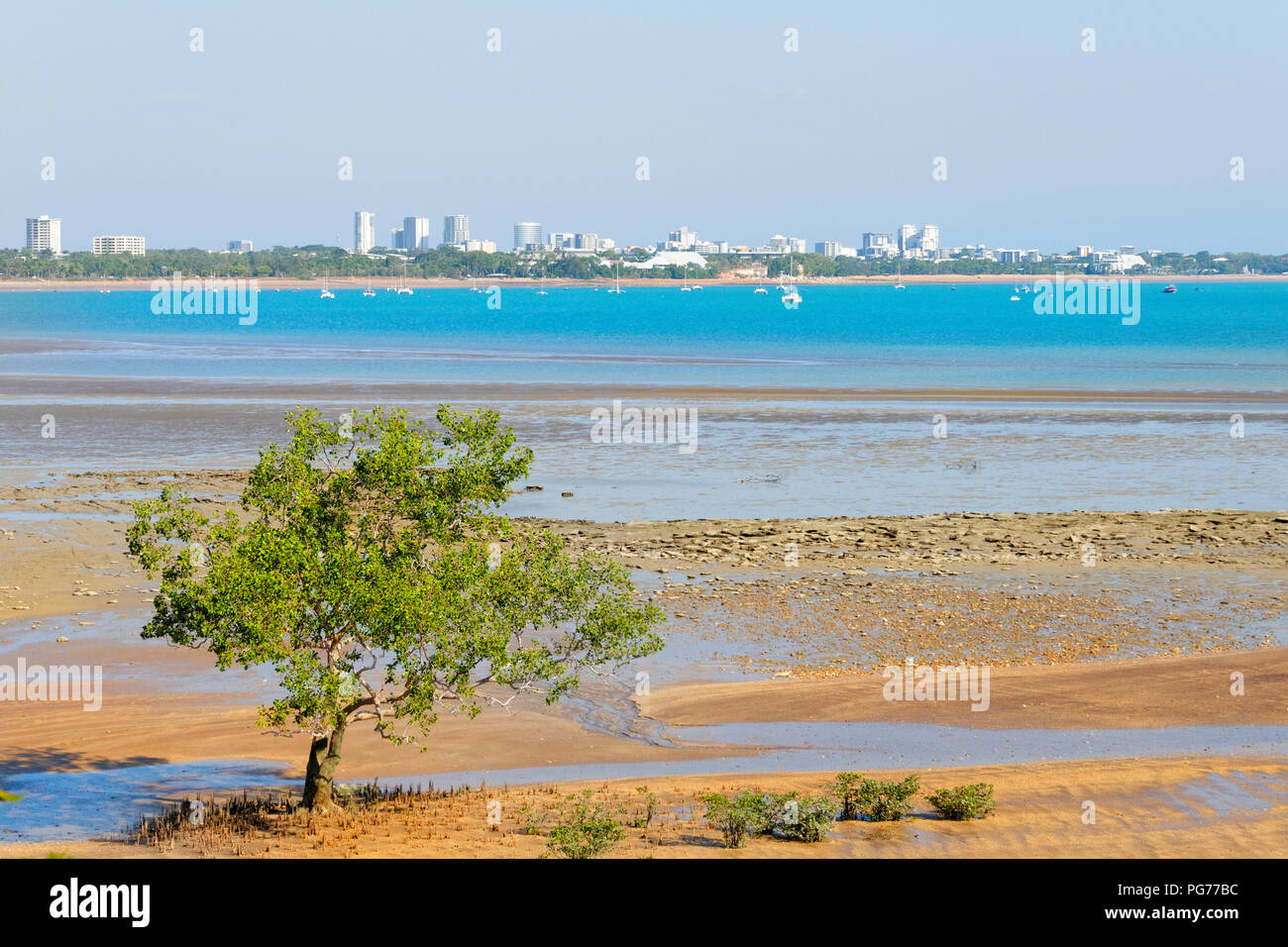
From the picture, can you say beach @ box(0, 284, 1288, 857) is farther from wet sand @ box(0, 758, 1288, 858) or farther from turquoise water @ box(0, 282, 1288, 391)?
turquoise water @ box(0, 282, 1288, 391)

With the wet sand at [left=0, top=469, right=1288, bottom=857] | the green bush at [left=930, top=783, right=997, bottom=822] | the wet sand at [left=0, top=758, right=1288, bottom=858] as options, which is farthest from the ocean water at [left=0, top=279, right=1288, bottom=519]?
the green bush at [left=930, top=783, right=997, bottom=822]

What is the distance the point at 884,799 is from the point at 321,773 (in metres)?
7.06

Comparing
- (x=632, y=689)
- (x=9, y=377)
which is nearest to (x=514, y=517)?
(x=632, y=689)

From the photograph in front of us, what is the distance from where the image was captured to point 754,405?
236 feet

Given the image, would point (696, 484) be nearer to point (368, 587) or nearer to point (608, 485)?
point (608, 485)

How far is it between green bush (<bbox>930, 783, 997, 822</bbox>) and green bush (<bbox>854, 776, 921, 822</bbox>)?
0.37m

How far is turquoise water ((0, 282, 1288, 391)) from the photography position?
8981 centimetres

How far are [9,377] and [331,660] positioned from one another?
77.5 m

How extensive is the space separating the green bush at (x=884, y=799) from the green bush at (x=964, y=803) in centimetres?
37

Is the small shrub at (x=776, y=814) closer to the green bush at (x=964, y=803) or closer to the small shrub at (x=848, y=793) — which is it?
the small shrub at (x=848, y=793)

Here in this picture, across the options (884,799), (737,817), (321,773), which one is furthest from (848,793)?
(321,773)

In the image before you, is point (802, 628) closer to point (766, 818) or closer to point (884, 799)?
point (884, 799)
